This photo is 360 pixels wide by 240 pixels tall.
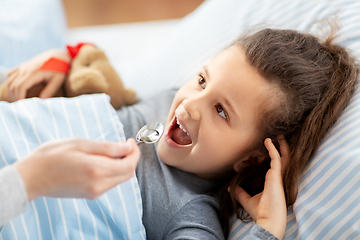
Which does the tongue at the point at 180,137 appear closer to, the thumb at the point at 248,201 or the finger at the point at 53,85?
the thumb at the point at 248,201

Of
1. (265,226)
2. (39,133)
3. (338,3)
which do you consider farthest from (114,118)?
(338,3)

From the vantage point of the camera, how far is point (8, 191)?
44cm

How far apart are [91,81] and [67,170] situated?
52cm

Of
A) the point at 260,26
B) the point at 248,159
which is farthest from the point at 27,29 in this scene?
the point at 248,159

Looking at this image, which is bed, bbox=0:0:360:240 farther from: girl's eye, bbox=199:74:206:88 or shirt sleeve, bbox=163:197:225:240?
girl's eye, bbox=199:74:206:88

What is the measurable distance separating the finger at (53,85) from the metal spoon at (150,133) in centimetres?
36

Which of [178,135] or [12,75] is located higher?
[12,75]

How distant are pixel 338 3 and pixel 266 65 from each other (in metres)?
0.47

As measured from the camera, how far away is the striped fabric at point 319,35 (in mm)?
647

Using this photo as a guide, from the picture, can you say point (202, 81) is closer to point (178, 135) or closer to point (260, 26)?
point (178, 135)

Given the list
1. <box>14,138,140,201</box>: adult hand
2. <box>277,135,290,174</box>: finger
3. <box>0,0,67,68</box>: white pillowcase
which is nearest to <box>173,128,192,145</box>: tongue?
<box>277,135,290,174</box>: finger

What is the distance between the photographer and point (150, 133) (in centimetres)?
80

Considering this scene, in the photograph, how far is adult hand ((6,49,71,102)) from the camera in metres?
0.91

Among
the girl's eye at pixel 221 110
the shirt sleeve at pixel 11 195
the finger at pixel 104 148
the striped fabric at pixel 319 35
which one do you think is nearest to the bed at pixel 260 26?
the striped fabric at pixel 319 35
